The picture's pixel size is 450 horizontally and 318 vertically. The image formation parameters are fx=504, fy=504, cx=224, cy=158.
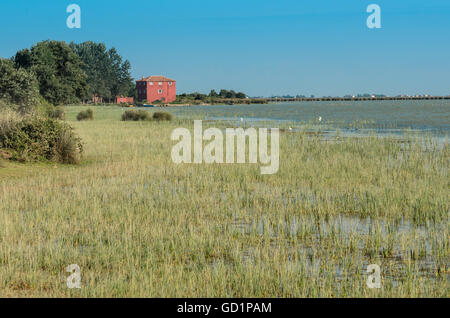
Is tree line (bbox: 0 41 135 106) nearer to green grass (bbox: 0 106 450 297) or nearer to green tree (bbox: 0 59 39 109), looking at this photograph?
green tree (bbox: 0 59 39 109)

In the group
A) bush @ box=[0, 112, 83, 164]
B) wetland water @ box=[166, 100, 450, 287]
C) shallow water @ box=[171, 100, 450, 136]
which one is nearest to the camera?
wetland water @ box=[166, 100, 450, 287]

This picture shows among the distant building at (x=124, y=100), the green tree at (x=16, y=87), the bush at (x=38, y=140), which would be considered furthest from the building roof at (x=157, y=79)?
the bush at (x=38, y=140)

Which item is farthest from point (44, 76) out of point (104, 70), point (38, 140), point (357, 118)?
point (104, 70)

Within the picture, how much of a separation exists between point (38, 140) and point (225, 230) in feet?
44.1

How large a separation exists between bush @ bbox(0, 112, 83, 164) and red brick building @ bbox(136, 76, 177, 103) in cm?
14379

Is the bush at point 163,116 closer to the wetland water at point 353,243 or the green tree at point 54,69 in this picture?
the green tree at point 54,69

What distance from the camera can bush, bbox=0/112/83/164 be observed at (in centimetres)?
2081

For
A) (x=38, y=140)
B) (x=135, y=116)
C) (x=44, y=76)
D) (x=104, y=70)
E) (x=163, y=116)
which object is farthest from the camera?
(x=104, y=70)

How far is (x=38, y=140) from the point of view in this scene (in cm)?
2111

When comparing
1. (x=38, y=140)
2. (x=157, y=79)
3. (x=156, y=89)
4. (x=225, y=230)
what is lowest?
(x=225, y=230)

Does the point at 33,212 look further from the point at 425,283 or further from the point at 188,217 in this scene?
the point at 425,283

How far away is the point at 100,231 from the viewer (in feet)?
33.6

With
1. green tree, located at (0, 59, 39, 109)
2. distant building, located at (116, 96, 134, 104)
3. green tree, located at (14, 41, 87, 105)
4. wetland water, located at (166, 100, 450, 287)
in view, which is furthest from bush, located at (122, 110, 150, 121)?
distant building, located at (116, 96, 134, 104)

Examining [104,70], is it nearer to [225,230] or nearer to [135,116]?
[135,116]
